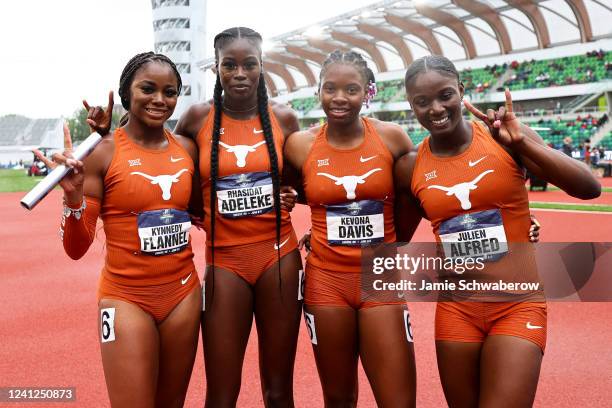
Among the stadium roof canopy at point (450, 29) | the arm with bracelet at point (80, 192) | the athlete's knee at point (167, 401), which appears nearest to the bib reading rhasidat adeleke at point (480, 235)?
the athlete's knee at point (167, 401)

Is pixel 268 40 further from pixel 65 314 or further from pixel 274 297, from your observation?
pixel 274 297

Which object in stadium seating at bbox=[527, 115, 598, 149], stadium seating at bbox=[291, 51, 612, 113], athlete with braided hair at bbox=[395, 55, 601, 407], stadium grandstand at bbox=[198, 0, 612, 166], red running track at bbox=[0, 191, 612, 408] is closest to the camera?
athlete with braided hair at bbox=[395, 55, 601, 407]

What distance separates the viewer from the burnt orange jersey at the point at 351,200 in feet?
9.95

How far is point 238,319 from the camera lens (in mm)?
3098

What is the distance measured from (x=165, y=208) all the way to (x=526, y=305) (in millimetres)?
1814

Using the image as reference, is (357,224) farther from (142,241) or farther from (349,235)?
(142,241)

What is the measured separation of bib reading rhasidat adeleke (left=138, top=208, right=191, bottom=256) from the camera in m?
2.74

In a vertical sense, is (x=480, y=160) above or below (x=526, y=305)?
above

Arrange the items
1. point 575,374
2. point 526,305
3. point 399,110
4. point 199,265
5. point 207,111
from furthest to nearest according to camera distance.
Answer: point 399,110 → point 199,265 → point 575,374 → point 207,111 → point 526,305

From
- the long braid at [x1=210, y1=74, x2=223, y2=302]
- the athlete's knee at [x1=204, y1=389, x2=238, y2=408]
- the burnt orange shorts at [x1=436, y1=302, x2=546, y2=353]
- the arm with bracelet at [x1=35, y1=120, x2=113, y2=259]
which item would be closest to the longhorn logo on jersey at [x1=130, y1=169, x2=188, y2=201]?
the arm with bracelet at [x1=35, y1=120, x2=113, y2=259]

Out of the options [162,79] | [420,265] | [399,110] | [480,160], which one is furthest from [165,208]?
[399,110]

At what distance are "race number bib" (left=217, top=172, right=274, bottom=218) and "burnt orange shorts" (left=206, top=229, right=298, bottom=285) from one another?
19 cm

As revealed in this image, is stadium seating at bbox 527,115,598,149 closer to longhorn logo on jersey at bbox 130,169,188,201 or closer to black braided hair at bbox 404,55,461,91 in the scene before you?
black braided hair at bbox 404,55,461,91

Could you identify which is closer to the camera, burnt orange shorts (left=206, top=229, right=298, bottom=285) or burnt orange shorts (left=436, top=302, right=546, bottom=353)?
burnt orange shorts (left=436, top=302, right=546, bottom=353)
